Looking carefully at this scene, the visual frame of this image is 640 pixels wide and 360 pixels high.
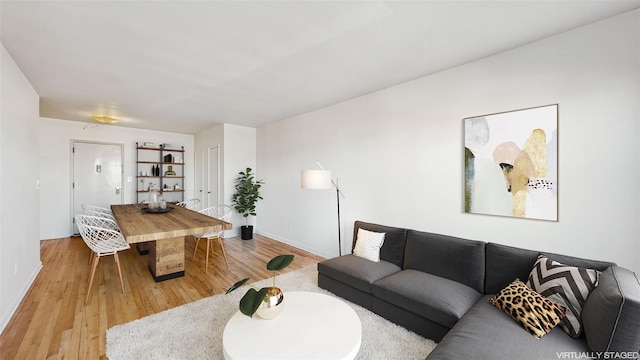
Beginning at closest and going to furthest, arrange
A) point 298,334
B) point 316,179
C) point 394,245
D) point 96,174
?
point 298,334
point 394,245
point 316,179
point 96,174

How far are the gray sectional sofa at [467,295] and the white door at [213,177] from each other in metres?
3.84

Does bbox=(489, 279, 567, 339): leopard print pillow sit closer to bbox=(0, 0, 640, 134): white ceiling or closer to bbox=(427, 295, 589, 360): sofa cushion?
bbox=(427, 295, 589, 360): sofa cushion

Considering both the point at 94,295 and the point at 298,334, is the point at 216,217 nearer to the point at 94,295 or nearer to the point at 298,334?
the point at 94,295

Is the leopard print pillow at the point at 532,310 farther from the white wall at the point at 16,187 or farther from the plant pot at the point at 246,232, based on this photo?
the plant pot at the point at 246,232

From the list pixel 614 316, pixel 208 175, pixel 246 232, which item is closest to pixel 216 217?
pixel 246 232

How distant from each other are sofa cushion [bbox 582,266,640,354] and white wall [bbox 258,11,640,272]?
669 millimetres

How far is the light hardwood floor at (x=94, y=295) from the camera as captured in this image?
200cm

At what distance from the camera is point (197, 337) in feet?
6.79

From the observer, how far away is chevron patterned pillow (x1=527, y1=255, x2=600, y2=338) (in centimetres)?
155

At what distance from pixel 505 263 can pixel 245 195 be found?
15.3 ft

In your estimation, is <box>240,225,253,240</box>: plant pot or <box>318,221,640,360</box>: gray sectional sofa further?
<box>240,225,253,240</box>: plant pot

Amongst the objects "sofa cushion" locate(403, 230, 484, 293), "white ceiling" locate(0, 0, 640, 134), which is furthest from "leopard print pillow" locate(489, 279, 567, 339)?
"white ceiling" locate(0, 0, 640, 134)

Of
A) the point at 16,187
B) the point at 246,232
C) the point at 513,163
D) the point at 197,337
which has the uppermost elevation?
the point at 513,163

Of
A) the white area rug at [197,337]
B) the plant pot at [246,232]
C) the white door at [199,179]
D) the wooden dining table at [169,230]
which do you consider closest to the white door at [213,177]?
the white door at [199,179]
